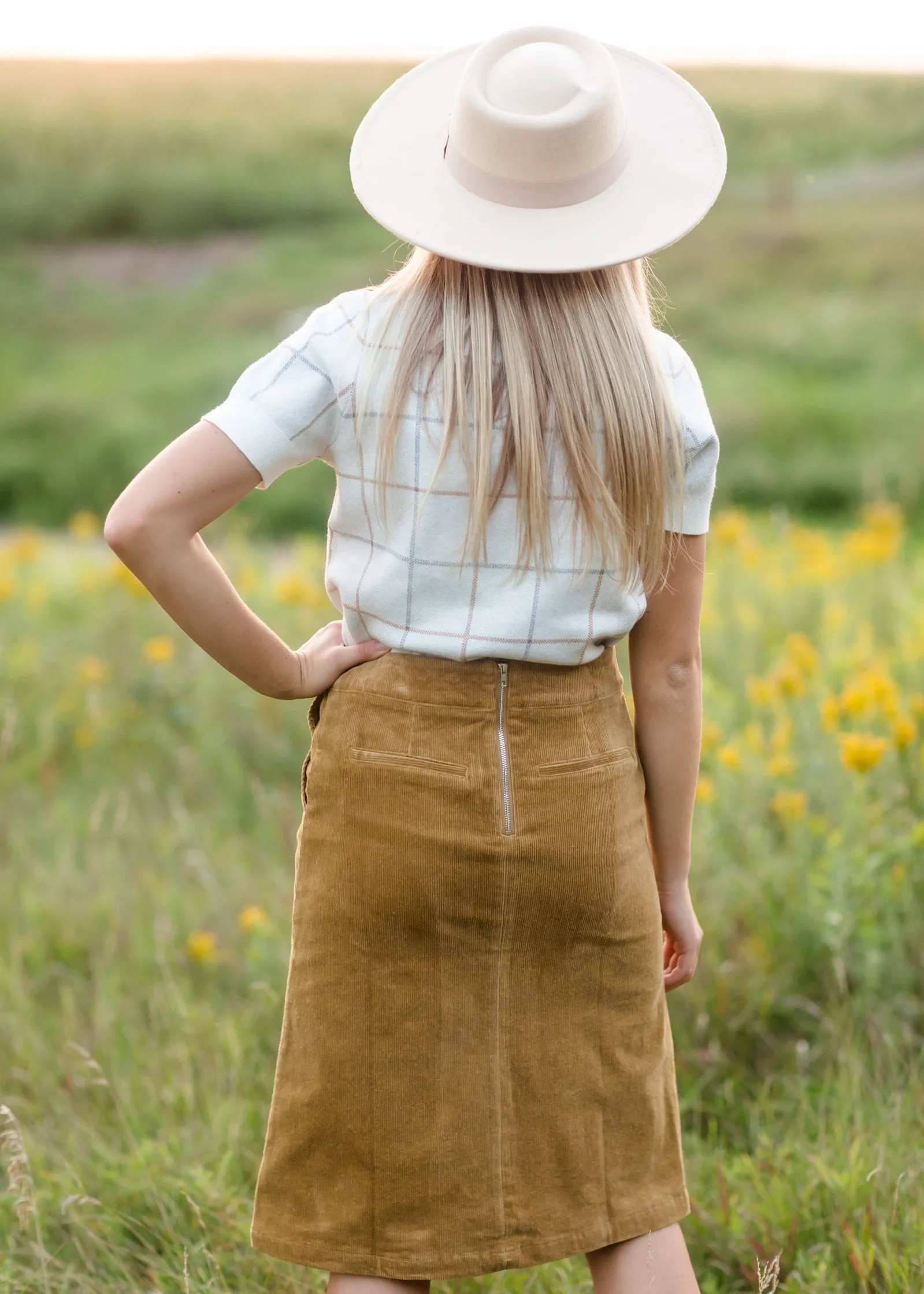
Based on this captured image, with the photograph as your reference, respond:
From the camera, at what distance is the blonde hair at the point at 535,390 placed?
4.54 ft

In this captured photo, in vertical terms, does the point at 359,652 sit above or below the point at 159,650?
above

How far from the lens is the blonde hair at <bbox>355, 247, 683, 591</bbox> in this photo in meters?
1.38

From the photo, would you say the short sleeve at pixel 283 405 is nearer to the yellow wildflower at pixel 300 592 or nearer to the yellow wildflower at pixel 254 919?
the yellow wildflower at pixel 254 919

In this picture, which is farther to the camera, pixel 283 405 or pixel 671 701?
pixel 671 701

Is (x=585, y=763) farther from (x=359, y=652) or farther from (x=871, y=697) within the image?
(x=871, y=697)

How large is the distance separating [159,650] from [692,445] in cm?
262

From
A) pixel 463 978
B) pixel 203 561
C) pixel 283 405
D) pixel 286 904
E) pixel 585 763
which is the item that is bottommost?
pixel 286 904

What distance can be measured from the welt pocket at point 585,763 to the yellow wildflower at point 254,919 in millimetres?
1258

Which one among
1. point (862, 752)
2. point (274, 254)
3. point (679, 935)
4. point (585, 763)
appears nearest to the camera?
point (585, 763)

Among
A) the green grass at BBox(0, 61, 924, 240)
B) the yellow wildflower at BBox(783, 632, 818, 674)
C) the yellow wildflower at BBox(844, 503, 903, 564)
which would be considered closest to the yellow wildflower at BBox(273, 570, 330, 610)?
the yellow wildflower at BBox(783, 632, 818, 674)

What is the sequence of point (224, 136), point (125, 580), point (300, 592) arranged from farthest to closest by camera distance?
point (224, 136) < point (125, 580) < point (300, 592)

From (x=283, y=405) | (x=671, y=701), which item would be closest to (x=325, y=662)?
(x=283, y=405)

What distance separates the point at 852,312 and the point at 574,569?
40.9 feet

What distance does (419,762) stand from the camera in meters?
1.45
